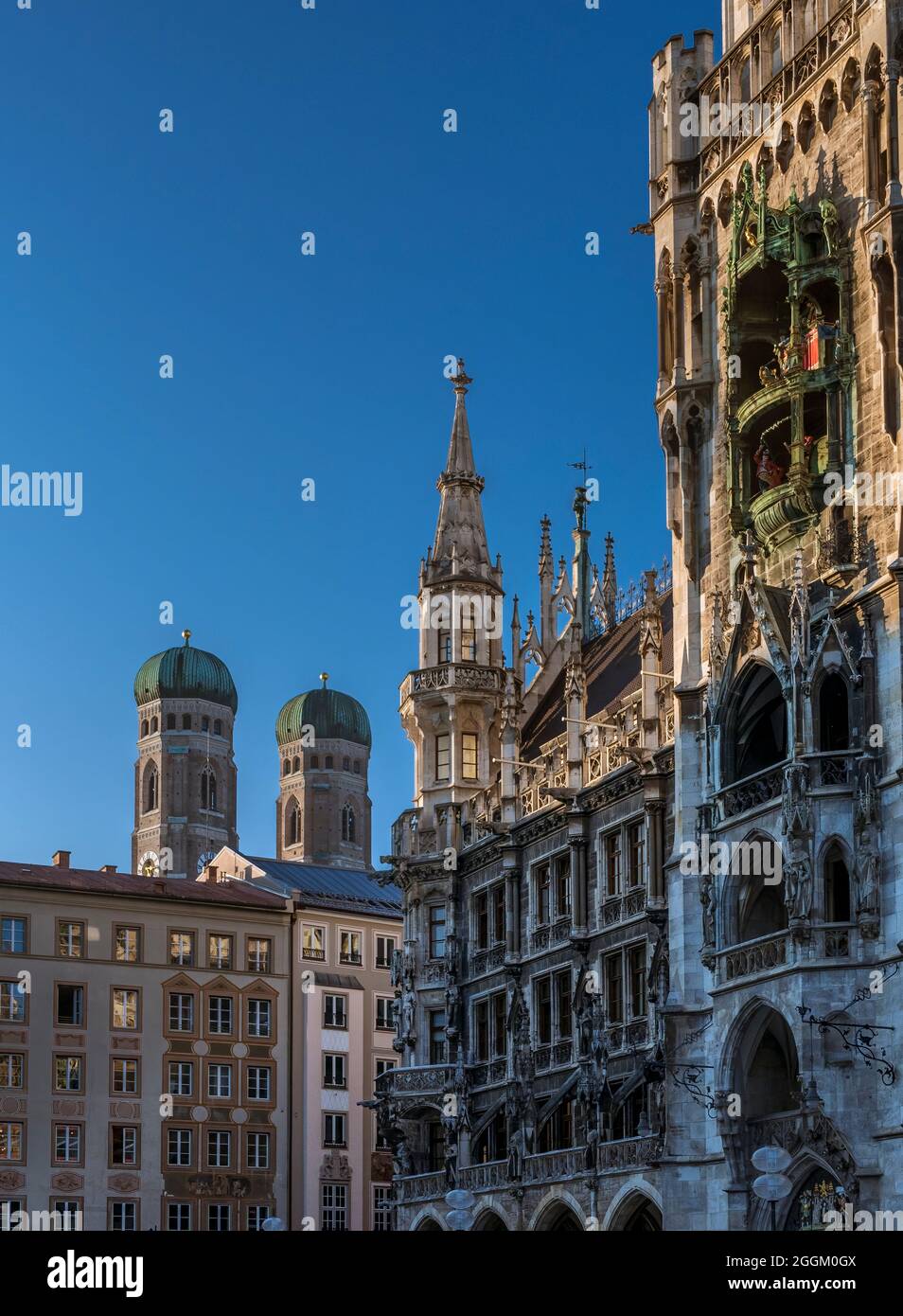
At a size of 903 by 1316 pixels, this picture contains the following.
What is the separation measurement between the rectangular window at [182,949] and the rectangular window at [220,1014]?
195 centimetres

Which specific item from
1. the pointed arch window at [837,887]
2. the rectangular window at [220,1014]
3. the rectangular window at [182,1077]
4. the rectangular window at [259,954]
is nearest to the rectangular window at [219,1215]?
the rectangular window at [182,1077]

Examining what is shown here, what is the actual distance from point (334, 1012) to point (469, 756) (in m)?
26.7

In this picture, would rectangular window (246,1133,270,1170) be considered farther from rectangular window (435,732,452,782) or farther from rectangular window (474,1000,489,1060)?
rectangular window (474,1000,489,1060)

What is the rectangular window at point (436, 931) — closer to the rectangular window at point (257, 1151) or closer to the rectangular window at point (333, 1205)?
the rectangular window at point (257, 1151)

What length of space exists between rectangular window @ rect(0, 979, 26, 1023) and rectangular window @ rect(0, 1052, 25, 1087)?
1.41m

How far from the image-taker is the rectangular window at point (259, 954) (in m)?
99.2

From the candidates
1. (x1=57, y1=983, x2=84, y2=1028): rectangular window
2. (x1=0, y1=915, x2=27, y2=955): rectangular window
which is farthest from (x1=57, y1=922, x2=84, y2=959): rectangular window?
(x1=0, y1=915, x2=27, y2=955): rectangular window

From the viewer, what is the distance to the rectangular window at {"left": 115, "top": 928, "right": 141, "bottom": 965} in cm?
9544

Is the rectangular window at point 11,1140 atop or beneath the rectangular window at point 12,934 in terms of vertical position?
beneath

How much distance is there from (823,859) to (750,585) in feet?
25.4

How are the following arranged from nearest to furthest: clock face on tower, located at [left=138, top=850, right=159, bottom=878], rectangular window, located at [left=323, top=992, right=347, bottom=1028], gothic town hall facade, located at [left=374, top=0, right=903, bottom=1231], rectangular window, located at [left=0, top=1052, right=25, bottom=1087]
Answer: gothic town hall facade, located at [left=374, top=0, right=903, bottom=1231], rectangular window, located at [left=0, top=1052, right=25, bottom=1087], rectangular window, located at [left=323, top=992, right=347, bottom=1028], clock face on tower, located at [left=138, top=850, right=159, bottom=878]

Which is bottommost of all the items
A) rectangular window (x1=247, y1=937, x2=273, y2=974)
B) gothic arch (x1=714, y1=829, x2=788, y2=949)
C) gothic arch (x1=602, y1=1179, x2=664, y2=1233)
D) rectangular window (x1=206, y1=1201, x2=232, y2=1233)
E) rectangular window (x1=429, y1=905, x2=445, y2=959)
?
rectangular window (x1=206, y1=1201, x2=232, y2=1233)

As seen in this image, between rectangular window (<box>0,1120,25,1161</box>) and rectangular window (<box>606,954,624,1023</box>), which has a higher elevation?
rectangular window (<box>606,954,624,1023</box>)

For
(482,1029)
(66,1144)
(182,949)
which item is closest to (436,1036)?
(482,1029)
